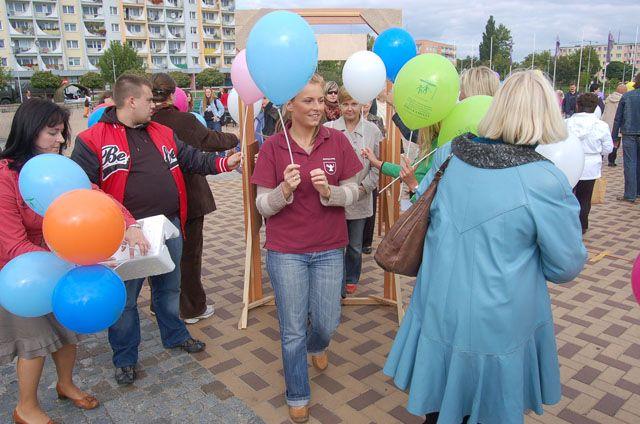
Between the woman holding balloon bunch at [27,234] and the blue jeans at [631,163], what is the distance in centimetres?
807

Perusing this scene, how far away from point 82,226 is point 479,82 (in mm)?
2448

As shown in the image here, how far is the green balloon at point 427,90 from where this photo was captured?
2807 millimetres

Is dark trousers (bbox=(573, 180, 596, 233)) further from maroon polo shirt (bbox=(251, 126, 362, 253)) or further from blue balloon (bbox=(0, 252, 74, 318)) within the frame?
blue balloon (bbox=(0, 252, 74, 318))

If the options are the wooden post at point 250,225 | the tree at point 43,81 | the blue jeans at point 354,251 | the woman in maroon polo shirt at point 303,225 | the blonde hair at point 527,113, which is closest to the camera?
the blonde hair at point 527,113

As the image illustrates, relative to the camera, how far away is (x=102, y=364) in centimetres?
348

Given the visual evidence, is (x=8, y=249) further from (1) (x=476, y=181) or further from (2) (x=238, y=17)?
(2) (x=238, y=17)

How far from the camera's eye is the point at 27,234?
8.26ft

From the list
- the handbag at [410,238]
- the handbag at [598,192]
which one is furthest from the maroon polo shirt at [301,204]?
the handbag at [598,192]

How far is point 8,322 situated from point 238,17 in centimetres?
638

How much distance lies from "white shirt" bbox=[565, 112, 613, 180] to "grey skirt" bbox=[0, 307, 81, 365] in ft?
19.3

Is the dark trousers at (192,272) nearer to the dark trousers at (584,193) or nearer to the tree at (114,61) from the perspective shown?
the dark trousers at (584,193)

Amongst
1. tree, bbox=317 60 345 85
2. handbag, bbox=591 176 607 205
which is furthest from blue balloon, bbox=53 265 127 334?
handbag, bbox=591 176 607 205

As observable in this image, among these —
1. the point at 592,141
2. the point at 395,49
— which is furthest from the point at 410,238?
the point at 592,141

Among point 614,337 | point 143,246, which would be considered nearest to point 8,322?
point 143,246
